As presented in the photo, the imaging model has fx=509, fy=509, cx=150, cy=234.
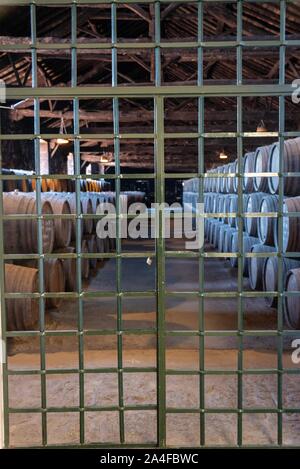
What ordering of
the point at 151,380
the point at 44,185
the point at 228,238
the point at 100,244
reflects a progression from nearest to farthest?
the point at 151,380
the point at 228,238
the point at 100,244
the point at 44,185

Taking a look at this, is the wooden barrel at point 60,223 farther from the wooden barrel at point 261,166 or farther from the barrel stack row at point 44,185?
the wooden barrel at point 261,166

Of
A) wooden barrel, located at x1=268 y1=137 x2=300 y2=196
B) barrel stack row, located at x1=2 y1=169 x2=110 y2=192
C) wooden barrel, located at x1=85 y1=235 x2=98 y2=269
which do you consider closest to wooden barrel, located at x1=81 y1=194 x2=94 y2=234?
wooden barrel, located at x1=85 y1=235 x2=98 y2=269

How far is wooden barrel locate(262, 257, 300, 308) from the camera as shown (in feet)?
18.4

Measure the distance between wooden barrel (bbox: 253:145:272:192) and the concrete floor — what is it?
153 cm

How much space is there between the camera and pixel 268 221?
6.09 meters

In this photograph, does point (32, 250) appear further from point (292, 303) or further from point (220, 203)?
point (220, 203)

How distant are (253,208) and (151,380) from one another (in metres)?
3.29

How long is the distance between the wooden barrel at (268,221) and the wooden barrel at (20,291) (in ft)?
9.13

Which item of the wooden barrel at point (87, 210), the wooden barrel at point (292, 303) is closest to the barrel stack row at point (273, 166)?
the wooden barrel at point (292, 303)

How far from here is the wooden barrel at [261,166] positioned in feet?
20.1

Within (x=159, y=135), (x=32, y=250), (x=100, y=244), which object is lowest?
(x=100, y=244)

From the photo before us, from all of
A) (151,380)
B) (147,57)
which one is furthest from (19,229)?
(147,57)

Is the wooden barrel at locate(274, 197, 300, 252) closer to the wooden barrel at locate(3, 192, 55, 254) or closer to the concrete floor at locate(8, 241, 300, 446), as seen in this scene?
the concrete floor at locate(8, 241, 300, 446)
